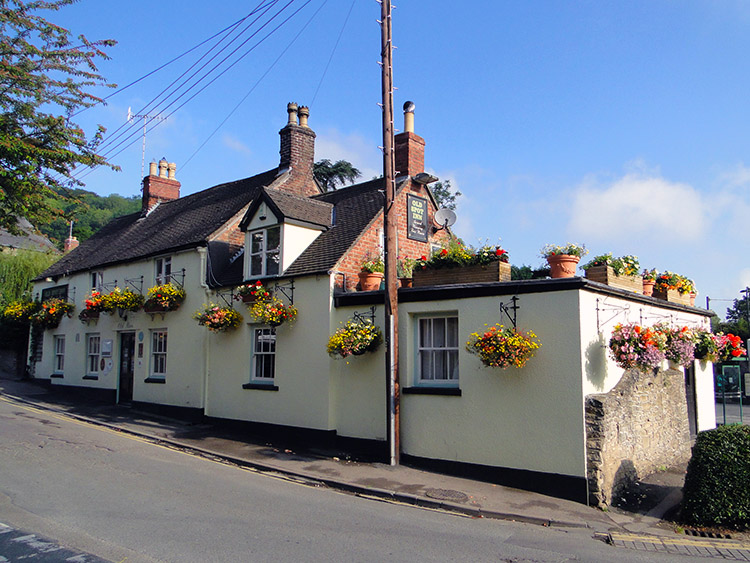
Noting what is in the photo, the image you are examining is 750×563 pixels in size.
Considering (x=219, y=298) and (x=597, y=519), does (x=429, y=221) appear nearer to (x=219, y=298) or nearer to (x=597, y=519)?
(x=219, y=298)

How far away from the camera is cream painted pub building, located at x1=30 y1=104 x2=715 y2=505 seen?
10.1m

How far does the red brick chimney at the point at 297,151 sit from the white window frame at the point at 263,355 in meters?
6.11

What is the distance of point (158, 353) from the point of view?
19047 millimetres

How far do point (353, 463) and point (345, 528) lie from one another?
4416mm

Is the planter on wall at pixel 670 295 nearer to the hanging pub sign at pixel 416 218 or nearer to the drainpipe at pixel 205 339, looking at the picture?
the hanging pub sign at pixel 416 218

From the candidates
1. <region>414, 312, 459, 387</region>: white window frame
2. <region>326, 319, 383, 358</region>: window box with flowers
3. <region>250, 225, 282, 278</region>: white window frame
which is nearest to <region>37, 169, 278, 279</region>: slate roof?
<region>250, 225, 282, 278</region>: white window frame

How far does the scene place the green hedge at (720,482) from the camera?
8.20 metres

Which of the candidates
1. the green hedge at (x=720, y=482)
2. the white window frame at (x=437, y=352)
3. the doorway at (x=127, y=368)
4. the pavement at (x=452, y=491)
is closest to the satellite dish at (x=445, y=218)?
the white window frame at (x=437, y=352)

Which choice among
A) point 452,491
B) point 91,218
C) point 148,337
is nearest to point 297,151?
point 148,337

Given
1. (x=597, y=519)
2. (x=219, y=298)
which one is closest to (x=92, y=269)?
(x=219, y=298)

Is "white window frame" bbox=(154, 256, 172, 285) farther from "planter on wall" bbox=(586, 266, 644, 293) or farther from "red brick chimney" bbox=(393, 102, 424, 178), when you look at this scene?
"planter on wall" bbox=(586, 266, 644, 293)

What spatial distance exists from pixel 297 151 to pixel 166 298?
6814mm

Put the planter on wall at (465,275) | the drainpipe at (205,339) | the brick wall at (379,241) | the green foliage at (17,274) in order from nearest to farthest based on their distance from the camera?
the planter on wall at (465,275)
the brick wall at (379,241)
the drainpipe at (205,339)
the green foliage at (17,274)

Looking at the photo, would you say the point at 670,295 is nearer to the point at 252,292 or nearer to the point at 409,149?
the point at 409,149
